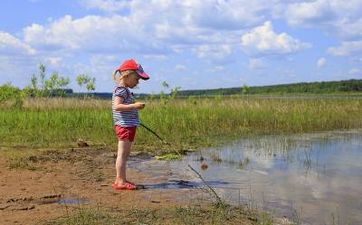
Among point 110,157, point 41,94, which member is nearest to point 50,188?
point 110,157

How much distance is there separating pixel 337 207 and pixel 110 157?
5.65m

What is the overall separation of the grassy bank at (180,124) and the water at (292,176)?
1.88m

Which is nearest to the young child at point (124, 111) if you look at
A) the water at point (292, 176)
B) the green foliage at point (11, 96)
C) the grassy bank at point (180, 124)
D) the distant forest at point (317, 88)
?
the water at point (292, 176)

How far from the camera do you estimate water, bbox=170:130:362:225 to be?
665 cm

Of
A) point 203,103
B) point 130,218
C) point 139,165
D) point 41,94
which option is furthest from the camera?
point 41,94

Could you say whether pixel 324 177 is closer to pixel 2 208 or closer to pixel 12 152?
pixel 2 208

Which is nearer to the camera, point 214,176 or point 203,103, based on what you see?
point 214,176

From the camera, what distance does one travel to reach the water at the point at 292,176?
6648 millimetres

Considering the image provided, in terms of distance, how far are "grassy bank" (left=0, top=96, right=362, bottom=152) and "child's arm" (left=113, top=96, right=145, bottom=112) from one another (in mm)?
5032

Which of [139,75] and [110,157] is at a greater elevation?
[139,75]

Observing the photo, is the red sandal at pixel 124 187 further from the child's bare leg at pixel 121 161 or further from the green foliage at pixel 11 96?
the green foliage at pixel 11 96

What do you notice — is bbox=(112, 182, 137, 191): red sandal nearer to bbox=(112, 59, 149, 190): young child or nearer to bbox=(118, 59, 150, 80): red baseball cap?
bbox=(112, 59, 149, 190): young child

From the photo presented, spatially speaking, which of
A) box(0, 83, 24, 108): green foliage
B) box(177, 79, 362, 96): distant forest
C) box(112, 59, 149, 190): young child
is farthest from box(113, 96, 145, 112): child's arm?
box(177, 79, 362, 96): distant forest

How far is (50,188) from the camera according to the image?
7574mm
